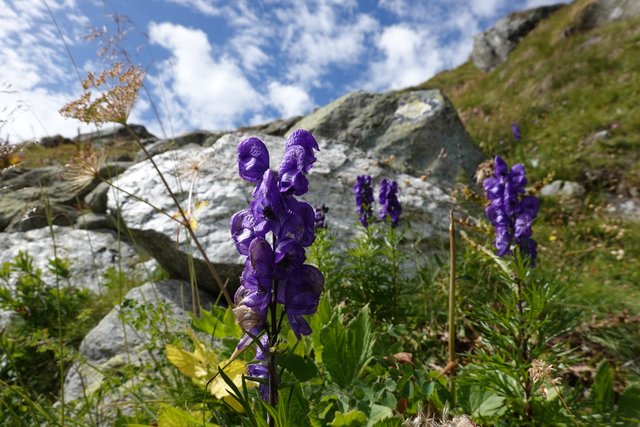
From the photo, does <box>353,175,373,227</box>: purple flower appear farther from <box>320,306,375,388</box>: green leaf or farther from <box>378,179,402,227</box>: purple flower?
<box>320,306,375,388</box>: green leaf

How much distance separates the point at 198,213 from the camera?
12.8 feet

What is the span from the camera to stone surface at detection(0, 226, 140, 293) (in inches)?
209

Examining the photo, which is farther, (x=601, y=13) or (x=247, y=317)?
(x=601, y=13)

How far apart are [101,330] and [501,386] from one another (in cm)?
331

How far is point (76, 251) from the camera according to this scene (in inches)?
223

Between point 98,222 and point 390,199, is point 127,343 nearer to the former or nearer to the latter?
point 390,199

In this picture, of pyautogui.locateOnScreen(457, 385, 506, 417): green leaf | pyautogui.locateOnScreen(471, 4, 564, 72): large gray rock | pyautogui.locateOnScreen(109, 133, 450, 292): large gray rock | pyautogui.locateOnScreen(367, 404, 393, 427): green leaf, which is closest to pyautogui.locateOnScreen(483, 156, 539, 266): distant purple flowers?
pyautogui.locateOnScreen(457, 385, 506, 417): green leaf

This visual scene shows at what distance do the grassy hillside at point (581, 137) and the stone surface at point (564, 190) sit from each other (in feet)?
0.74

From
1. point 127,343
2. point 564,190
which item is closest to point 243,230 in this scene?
point 127,343

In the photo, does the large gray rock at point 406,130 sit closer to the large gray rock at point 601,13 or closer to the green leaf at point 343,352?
the green leaf at point 343,352

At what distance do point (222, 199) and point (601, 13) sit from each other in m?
24.8

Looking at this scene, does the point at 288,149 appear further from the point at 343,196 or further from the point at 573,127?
the point at 573,127

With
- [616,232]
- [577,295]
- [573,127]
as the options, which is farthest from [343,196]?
[573,127]

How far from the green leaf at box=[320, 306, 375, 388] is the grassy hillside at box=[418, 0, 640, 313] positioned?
163 centimetres
